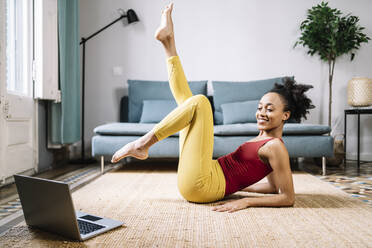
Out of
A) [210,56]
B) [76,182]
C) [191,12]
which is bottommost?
[76,182]

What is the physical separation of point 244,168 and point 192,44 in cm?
249

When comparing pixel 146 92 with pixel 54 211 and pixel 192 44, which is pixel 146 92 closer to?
pixel 192 44

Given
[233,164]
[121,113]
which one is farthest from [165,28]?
[121,113]

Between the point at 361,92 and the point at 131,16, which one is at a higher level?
the point at 131,16

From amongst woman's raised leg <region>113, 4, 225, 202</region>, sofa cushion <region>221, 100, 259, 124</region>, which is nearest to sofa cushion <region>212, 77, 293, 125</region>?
sofa cushion <region>221, 100, 259, 124</region>

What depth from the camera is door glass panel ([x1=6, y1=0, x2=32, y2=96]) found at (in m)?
2.33

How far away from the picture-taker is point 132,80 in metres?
3.40

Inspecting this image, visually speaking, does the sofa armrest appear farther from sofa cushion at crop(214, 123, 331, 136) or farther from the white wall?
sofa cushion at crop(214, 123, 331, 136)

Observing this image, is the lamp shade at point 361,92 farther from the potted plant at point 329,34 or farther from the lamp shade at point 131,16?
the lamp shade at point 131,16

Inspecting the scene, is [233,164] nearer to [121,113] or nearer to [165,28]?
[165,28]

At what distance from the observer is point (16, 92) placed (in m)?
2.40

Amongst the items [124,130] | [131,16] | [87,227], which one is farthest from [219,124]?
[87,227]

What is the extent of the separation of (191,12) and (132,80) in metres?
1.15

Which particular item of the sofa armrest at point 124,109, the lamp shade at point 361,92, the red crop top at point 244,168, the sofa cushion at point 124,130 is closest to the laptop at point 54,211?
the red crop top at point 244,168
